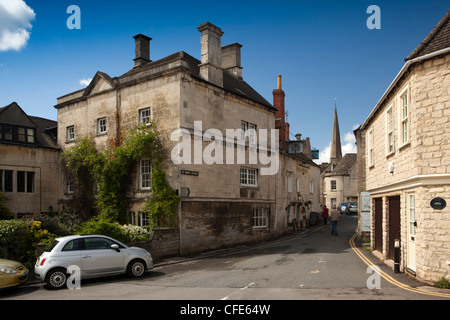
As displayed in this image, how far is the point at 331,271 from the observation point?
41.1 ft

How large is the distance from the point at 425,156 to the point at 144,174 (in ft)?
45.9

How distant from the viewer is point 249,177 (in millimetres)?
23406

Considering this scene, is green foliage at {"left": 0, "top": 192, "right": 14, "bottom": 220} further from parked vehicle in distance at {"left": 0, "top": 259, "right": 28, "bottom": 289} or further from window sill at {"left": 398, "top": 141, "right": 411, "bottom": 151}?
window sill at {"left": 398, "top": 141, "right": 411, "bottom": 151}

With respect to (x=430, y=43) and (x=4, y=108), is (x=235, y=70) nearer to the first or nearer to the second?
(x=4, y=108)

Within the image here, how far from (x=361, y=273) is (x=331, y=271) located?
99cm

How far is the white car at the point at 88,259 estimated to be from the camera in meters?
11.3

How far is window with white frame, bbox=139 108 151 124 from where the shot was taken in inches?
781

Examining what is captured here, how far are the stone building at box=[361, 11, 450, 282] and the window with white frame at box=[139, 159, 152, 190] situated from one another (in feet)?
40.4

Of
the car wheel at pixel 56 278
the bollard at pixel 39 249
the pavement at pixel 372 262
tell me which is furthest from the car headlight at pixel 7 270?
the pavement at pixel 372 262

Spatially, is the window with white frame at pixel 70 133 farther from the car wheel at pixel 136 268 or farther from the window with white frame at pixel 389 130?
the window with white frame at pixel 389 130

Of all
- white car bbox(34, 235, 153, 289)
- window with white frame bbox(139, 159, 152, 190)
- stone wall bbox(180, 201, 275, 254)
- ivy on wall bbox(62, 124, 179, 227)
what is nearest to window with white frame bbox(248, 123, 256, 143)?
stone wall bbox(180, 201, 275, 254)

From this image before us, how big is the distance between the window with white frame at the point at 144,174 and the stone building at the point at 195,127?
56 millimetres

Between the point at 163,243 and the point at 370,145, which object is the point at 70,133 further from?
the point at 370,145
